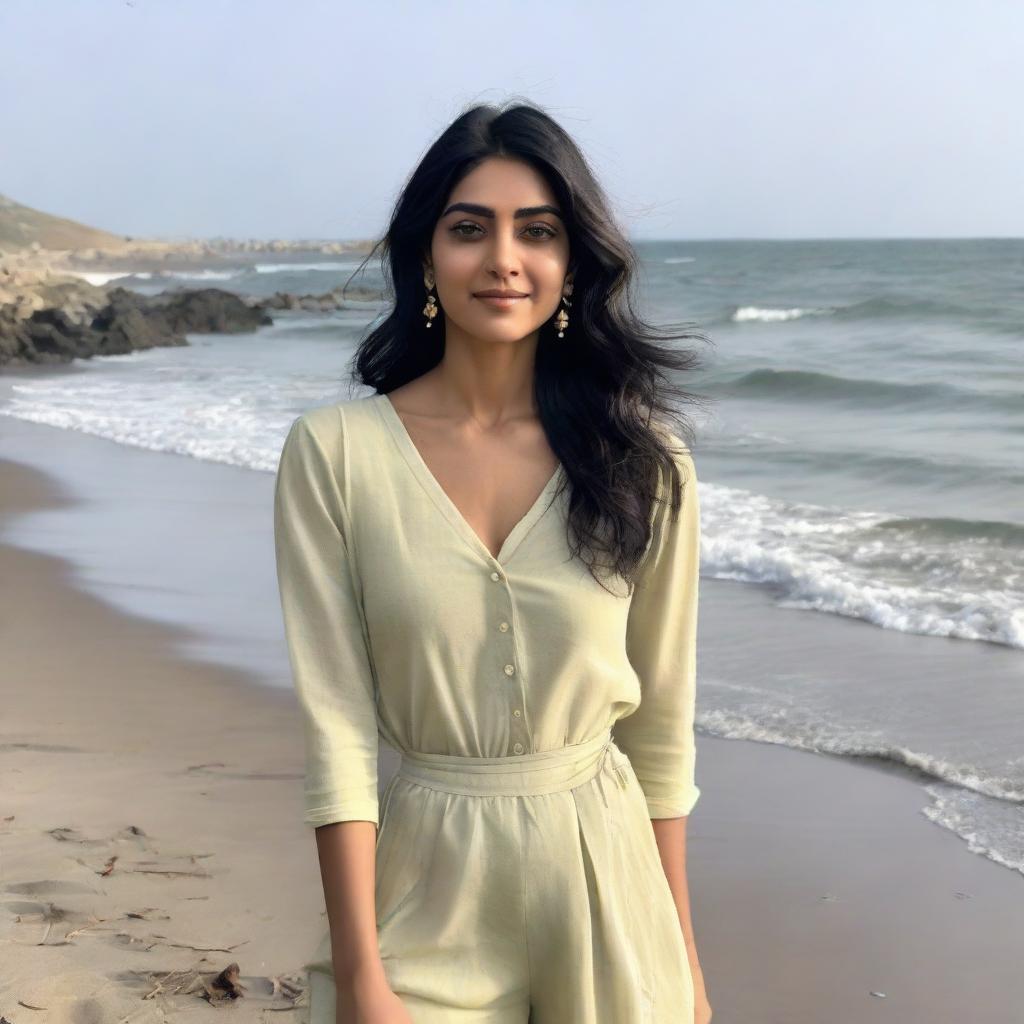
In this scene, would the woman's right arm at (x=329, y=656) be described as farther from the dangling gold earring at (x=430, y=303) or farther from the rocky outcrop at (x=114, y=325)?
the rocky outcrop at (x=114, y=325)

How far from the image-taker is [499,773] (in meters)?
1.67

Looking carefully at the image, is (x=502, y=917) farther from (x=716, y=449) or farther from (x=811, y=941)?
(x=716, y=449)

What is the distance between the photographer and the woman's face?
1.75 metres

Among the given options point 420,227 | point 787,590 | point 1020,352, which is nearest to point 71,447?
point 787,590

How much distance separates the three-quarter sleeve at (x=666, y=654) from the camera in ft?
5.88

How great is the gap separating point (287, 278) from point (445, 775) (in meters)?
62.7

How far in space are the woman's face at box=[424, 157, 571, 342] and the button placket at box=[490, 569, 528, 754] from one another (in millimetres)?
316

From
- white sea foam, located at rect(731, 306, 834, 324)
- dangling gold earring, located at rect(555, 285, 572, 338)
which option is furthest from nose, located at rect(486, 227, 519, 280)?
white sea foam, located at rect(731, 306, 834, 324)

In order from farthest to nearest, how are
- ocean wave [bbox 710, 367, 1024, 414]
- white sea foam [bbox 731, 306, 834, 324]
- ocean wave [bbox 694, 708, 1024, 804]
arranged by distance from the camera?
white sea foam [bbox 731, 306, 834, 324], ocean wave [bbox 710, 367, 1024, 414], ocean wave [bbox 694, 708, 1024, 804]

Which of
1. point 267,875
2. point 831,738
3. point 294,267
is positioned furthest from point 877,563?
point 294,267

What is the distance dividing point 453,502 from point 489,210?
0.36 m

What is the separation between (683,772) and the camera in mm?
1861

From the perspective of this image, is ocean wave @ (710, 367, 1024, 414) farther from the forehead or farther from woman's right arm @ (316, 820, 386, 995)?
woman's right arm @ (316, 820, 386, 995)

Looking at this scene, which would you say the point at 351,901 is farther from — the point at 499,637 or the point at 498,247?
the point at 498,247
